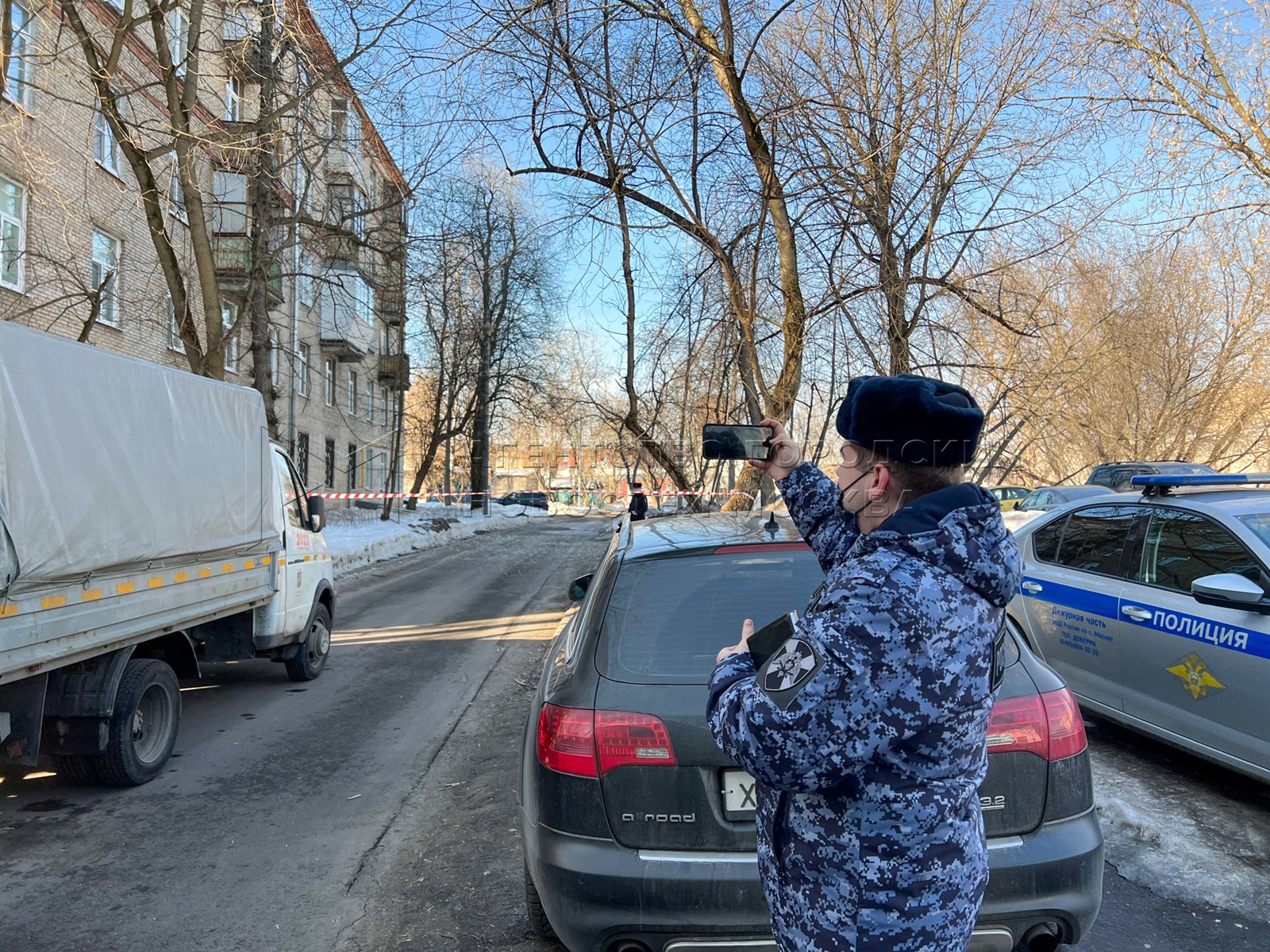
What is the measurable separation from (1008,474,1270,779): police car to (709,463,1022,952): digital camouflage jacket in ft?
11.3

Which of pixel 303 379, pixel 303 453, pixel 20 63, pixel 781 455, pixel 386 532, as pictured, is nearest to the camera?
pixel 781 455

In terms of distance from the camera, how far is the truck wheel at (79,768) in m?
4.61

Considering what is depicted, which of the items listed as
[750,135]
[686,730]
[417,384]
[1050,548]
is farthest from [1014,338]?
[417,384]

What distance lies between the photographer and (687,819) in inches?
100

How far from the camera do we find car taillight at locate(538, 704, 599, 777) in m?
2.62

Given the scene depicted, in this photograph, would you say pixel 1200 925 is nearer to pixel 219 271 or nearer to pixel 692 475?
pixel 692 475

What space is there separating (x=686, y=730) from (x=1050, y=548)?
4.50m

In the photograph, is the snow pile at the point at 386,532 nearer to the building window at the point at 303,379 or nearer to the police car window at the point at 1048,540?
the building window at the point at 303,379

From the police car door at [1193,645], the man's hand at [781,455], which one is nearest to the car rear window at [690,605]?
the man's hand at [781,455]

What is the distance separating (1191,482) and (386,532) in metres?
19.5

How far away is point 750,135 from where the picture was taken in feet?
29.5

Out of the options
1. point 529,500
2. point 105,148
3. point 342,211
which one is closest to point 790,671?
point 342,211

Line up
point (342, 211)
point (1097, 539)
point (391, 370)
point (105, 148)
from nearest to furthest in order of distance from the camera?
1. point (1097, 539)
2. point (342, 211)
3. point (105, 148)
4. point (391, 370)

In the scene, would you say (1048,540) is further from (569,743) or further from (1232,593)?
(569,743)
